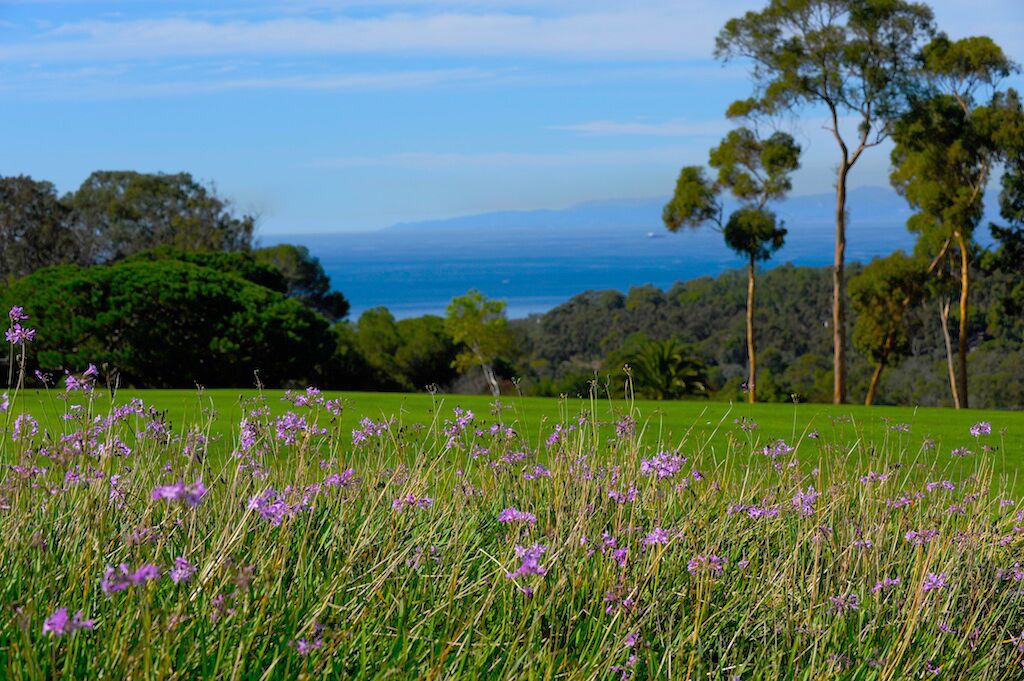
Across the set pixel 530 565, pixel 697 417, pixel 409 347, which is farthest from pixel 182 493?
pixel 409 347

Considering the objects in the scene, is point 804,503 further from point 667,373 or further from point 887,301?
point 887,301

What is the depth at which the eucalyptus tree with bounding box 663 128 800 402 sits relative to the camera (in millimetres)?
26547

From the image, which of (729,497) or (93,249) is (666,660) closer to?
(729,497)

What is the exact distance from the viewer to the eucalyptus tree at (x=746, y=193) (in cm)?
2655

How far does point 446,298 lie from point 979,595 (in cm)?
12192

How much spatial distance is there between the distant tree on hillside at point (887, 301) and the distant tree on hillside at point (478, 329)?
11.8 m

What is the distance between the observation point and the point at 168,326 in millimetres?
21219

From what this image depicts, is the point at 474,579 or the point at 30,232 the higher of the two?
the point at 30,232

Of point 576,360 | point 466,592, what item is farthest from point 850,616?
point 576,360

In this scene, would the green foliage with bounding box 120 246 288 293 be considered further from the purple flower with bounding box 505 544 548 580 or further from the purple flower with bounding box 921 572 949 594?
the purple flower with bounding box 505 544 548 580

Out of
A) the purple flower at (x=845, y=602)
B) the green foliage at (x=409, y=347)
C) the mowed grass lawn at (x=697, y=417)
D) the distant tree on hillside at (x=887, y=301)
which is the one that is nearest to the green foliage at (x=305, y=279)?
the green foliage at (x=409, y=347)

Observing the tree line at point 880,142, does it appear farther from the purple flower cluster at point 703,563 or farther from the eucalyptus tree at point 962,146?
the purple flower cluster at point 703,563

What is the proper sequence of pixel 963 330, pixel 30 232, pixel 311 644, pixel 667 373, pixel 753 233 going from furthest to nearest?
pixel 30 232 → pixel 753 233 → pixel 963 330 → pixel 667 373 → pixel 311 644

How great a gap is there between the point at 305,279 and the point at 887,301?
23.4m
